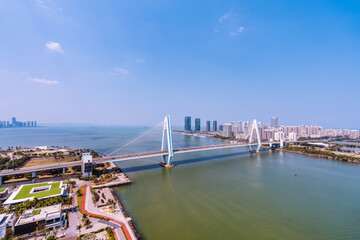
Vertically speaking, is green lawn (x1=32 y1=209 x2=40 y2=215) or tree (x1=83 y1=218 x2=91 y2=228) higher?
green lawn (x1=32 y1=209 x2=40 y2=215)

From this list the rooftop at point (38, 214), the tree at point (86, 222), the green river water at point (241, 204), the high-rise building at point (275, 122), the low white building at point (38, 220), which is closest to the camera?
the low white building at point (38, 220)

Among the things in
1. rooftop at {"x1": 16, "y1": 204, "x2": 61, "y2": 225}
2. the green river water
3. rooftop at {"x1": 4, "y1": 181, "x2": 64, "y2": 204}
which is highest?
rooftop at {"x1": 16, "y1": 204, "x2": 61, "y2": 225}

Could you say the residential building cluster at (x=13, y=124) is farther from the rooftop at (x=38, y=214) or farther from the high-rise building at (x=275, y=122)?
the high-rise building at (x=275, y=122)

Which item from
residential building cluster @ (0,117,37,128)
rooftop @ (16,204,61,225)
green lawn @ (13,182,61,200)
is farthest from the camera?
residential building cluster @ (0,117,37,128)

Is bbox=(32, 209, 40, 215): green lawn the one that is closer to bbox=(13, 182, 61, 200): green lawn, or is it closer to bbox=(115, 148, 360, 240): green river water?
bbox=(13, 182, 61, 200): green lawn

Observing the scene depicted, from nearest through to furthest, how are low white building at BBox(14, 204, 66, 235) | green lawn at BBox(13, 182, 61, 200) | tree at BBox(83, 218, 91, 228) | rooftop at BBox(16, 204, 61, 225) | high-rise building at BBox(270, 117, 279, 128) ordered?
low white building at BBox(14, 204, 66, 235)
rooftop at BBox(16, 204, 61, 225)
tree at BBox(83, 218, 91, 228)
green lawn at BBox(13, 182, 61, 200)
high-rise building at BBox(270, 117, 279, 128)

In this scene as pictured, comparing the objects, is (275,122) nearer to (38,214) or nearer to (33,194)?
(33,194)

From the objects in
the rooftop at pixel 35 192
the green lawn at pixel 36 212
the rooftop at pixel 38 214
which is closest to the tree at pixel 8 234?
the rooftop at pixel 38 214

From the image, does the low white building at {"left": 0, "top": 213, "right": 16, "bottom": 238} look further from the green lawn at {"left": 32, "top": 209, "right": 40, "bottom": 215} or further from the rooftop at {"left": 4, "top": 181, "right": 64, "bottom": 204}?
the rooftop at {"left": 4, "top": 181, "right": 64, "bottom": 204}

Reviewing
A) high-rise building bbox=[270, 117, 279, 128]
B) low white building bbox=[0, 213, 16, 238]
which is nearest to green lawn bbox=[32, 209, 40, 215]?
low white building bbox=[0, 213, 16, 238]

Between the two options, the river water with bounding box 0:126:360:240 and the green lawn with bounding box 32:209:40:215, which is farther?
the river water with bounding box 0:126:360:240

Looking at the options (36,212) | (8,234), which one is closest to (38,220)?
(36,212)
